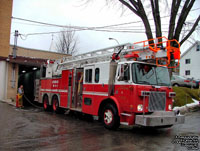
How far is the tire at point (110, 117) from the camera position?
26.3 feet

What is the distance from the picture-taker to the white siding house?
40.8m

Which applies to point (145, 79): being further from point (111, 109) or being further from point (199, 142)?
point (199, 142)

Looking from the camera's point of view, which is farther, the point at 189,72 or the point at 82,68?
the point at 189,72

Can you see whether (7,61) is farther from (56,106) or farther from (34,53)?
(56,106)

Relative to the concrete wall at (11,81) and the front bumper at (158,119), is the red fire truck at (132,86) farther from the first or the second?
the concrete wall at (11,81)

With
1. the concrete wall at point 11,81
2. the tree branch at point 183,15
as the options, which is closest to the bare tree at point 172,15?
the tree branch at point 183,15

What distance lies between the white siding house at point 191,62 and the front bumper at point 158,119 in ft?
117

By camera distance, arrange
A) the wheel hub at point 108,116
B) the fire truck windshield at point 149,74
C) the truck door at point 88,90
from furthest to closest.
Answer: the truck door at point 88,90 → the wheel hub at point 108,116 → the fire truck windshield at point 149,74

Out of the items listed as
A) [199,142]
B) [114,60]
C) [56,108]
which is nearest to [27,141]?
[114,60]

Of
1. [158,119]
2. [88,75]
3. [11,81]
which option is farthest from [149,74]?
[11,81]

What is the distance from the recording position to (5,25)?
1839cm

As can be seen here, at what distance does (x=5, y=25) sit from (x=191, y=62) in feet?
116

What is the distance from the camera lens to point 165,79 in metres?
8.66

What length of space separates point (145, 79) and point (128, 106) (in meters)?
1.22
